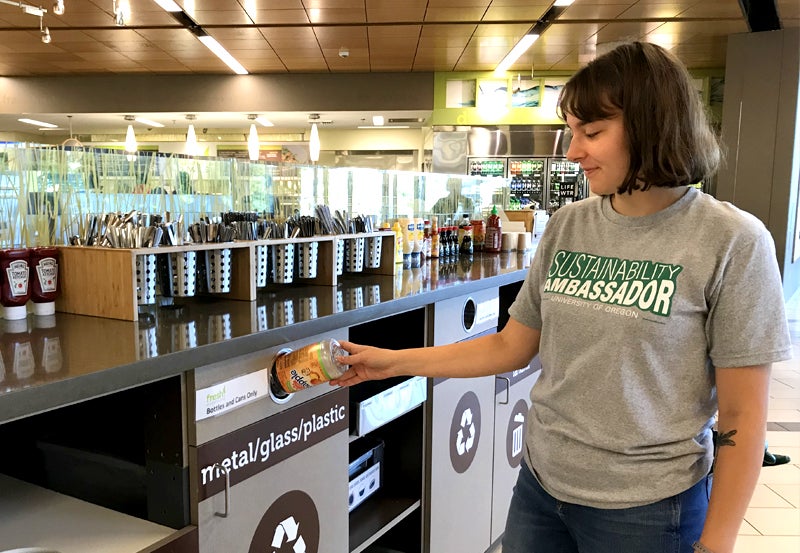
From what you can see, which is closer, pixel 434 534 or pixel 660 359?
pixel 660 359

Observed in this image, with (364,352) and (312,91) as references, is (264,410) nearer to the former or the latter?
(364,352)

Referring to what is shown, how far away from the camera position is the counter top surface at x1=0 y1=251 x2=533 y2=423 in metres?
0.96

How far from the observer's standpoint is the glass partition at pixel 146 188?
59.2 inches

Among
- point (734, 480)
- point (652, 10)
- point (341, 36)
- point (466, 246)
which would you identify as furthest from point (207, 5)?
point (734, 480)

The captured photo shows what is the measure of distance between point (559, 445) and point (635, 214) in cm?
41

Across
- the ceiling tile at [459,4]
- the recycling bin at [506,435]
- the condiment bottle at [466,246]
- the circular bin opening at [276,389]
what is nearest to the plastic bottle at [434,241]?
the condiment bottle at [466,246]

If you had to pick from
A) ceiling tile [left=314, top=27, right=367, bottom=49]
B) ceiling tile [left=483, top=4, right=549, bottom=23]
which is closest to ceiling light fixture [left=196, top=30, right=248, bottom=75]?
ceiling tile [left=314, top=27, right=367, bottom=49]

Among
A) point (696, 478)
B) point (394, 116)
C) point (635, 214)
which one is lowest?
point (696, 478)

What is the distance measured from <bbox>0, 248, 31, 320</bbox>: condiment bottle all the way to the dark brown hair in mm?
1136

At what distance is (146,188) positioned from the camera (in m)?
1.75

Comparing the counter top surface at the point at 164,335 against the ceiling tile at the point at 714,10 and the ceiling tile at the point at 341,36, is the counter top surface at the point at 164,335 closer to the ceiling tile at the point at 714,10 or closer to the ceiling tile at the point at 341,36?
the ceiling tile at the point at 341,36

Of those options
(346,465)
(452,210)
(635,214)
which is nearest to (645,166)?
(635,214)

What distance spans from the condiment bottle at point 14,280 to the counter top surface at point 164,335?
0.12 feet

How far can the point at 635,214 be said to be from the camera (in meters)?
1.12
